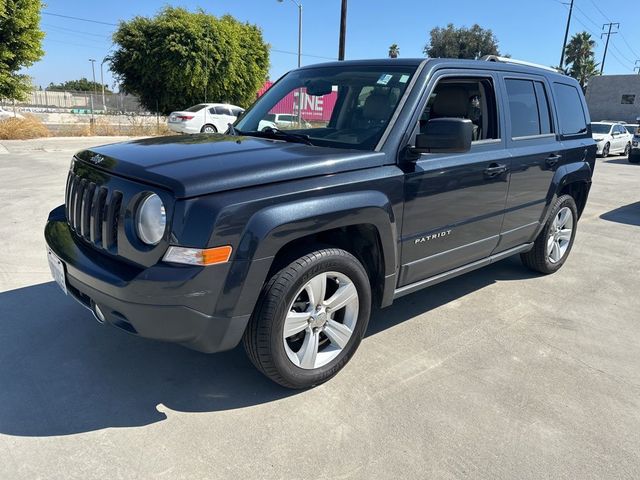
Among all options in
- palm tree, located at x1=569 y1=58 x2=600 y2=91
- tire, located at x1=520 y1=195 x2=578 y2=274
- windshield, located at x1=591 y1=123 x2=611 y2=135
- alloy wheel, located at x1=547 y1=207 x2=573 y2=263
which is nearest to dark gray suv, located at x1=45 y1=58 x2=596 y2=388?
tire, located at x1=520 y1=195 x2=578 y2=274

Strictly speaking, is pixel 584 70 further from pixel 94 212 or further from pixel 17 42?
pixel 94 212

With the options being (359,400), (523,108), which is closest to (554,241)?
(523,108)

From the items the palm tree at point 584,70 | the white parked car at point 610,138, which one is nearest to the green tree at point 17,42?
the white parked car at point 610,138

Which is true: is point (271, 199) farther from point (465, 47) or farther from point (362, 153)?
point (465, 47)

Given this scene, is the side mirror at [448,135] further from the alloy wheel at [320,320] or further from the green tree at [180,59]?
the green tree at [180,59]

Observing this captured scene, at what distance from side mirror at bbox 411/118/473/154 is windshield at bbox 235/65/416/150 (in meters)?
0.32

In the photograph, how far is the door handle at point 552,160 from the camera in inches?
177

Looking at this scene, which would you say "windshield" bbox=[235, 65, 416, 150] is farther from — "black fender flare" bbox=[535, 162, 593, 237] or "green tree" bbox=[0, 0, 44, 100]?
"green tree" bbox=[0, 0, 44, 100]

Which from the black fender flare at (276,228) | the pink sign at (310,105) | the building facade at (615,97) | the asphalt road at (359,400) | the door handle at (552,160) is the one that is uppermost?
the building facade at (615,97)

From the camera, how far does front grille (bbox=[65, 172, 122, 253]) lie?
103 inches

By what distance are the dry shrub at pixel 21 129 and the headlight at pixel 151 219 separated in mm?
19400

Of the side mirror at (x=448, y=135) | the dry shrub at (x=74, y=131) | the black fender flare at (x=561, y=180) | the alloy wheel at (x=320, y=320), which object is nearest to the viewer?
the alloy wheel at (x=320, y=320)

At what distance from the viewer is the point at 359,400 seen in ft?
9.58

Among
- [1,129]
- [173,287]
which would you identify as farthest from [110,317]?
[1,129]
